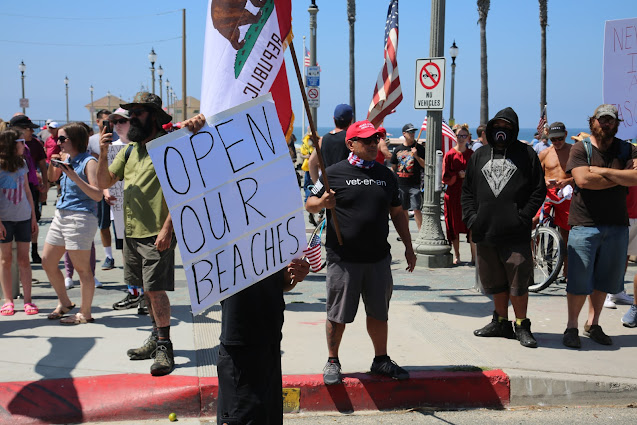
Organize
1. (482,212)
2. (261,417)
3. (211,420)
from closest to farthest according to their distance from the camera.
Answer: (261,417), (211,420), (482,212)

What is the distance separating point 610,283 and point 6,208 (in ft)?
19.5

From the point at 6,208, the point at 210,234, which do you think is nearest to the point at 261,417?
the point at 210,234

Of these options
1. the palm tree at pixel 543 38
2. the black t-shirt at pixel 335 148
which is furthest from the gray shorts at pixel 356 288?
the palm tree at pixel 543 38

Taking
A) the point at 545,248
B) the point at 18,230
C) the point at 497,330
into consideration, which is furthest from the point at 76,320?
the point at 545,248

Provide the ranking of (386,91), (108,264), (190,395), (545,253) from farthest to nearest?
1. (108,264)
2. (386,91)
3. (545,253)
4. (190,395)

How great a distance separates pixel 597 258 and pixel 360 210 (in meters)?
2.53

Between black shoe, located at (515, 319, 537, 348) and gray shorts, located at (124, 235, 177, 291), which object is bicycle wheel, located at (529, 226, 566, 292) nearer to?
black shoe, located at (515, 319, 537, 348)

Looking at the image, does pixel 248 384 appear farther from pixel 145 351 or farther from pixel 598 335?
pixel 598 335

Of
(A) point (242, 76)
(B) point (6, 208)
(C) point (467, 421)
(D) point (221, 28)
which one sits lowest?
(C) point (467, 421)

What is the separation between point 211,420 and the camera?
5.01 m

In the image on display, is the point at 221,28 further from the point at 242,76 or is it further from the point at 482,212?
the point at 482,212

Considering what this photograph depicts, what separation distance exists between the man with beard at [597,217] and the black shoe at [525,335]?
34 centimetres

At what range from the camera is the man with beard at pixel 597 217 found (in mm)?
6078

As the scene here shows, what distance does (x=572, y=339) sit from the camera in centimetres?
616
